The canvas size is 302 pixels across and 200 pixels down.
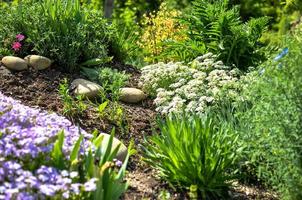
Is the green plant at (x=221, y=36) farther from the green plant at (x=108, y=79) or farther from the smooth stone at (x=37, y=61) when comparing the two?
the smooth stone at (x=37, y=61)

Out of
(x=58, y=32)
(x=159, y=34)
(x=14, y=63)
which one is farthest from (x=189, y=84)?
(x=159, y=34)

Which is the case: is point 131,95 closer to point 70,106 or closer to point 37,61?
point 70,106

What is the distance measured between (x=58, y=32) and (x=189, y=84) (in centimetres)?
174

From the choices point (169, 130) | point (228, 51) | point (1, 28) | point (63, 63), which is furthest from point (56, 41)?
point (169, 130)

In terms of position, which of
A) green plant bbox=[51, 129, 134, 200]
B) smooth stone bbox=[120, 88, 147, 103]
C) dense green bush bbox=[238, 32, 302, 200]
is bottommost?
green plant bbox=[51, 129, 134, 200]

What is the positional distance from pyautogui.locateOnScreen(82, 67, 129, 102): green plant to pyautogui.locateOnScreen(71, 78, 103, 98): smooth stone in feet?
0.31

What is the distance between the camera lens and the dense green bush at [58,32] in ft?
22.4

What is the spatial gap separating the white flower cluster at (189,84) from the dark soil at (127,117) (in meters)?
0.23

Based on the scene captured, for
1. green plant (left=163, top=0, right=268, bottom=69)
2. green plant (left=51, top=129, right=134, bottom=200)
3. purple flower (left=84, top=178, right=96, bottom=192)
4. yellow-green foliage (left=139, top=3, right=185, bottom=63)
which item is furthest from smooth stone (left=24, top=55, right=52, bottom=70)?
purple flower (left=84, top=178, right=96, bottom=192)

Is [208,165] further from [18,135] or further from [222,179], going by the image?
[18,135]

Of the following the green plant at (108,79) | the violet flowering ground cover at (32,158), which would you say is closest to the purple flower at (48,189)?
the violet flowering ground cover at (32,158)

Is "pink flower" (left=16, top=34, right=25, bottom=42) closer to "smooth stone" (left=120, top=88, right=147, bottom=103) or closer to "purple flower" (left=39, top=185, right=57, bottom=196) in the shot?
"smooth stone" (left=120, top=88, right=147, bottom=103)

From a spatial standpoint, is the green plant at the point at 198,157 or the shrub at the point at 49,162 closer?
the shrub at the point at 49,162

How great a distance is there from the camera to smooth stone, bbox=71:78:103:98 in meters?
6.31
